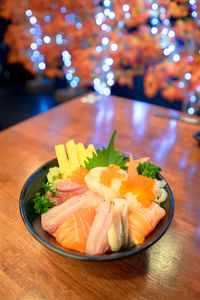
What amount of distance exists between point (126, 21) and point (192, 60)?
3.07 feet

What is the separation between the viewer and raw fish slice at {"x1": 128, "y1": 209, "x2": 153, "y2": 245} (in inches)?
29.0

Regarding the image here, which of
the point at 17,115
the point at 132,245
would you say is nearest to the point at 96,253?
the point at 132,245

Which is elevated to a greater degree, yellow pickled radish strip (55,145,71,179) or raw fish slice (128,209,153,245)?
yellow pickled radish strip (55,145,71,179)

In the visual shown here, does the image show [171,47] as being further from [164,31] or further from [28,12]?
[28,12]

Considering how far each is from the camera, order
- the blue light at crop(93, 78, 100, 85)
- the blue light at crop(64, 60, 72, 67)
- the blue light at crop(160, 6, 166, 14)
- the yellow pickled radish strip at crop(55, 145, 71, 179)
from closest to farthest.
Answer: the yellow pickled radish strip at crop(55, 145, 71, 179) → the blue light at crop(160, 6, 166, 14) → the blue light at crop(93, 78, 100, 85) → the blue light at crop(64, 60, 72, 67)

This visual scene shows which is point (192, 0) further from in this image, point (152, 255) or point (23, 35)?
point (152, 255)

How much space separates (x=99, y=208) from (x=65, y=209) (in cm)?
11

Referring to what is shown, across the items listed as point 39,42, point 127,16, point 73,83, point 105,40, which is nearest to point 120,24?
point 127,16

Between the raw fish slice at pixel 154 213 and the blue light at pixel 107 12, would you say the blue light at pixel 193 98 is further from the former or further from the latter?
the raw fish slice at pixel 154 213

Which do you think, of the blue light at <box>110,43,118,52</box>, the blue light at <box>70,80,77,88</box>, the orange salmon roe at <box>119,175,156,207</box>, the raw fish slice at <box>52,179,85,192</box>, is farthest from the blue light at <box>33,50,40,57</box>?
the orange salmon roe at <box>119,175,156,207</box>

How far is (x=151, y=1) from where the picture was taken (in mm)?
2770

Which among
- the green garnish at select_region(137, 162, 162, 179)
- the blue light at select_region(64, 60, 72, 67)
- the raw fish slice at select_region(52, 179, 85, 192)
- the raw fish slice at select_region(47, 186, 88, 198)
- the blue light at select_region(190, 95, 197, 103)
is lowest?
the blue light at select_region(190, 95, 197, 103)

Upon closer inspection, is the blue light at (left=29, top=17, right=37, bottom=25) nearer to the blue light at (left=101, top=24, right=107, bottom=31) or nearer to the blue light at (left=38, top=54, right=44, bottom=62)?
the blue light at (left=38, top=54, right=44, bottom=62)

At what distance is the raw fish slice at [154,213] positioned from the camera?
2.53 feet
